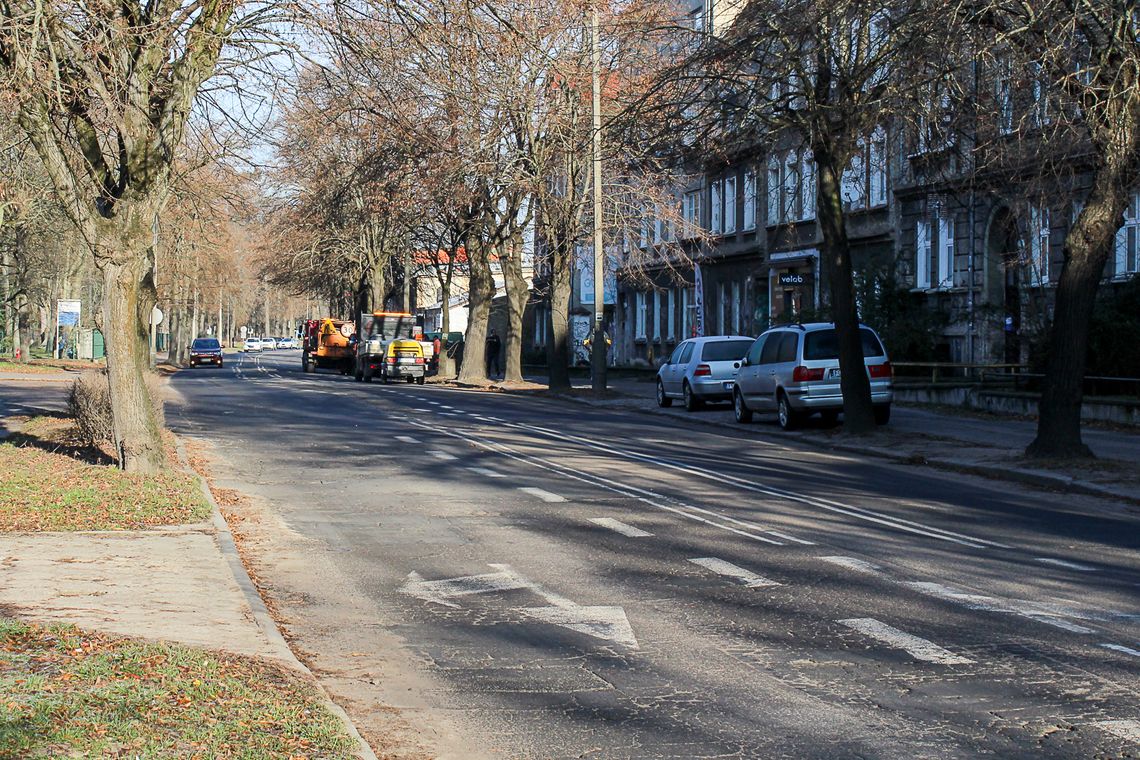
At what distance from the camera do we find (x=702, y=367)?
1264 inches

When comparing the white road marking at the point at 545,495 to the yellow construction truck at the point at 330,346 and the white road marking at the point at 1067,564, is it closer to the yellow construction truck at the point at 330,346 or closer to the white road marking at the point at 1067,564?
the white road marking at the point at 1067,564

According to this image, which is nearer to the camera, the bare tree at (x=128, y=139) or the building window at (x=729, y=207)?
the bare tree at (x=128, y=139)

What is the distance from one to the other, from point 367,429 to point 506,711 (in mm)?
18647

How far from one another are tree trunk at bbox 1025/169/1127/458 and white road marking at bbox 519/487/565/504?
6698 mm

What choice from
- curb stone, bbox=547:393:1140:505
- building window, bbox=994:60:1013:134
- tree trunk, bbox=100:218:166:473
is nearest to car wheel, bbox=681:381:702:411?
curb stone, bbox=547:393:1140:505

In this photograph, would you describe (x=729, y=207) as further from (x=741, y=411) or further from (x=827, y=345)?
(x=827, y=345)

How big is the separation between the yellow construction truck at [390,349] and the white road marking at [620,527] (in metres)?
40.4

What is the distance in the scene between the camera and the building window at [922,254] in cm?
4050

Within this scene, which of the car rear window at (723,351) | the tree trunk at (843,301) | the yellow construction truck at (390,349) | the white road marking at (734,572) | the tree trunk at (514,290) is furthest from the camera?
the yellow construction truck at (390,349)

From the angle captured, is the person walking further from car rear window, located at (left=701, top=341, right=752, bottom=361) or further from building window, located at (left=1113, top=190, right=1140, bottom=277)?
building window, located at (left=1113, top=190, right=1140, bottom=277)

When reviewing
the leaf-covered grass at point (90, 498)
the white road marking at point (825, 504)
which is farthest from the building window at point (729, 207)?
the leaf-covered grass at point (90, 498)

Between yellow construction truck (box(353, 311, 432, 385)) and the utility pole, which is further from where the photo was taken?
yellow construction truck (box(353, 311, 432, 385))

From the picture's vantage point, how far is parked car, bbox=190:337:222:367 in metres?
78.6

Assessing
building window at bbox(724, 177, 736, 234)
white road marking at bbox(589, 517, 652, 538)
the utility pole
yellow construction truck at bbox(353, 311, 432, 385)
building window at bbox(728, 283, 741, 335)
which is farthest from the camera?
building window at bbox(724, 177, 736, 234)
